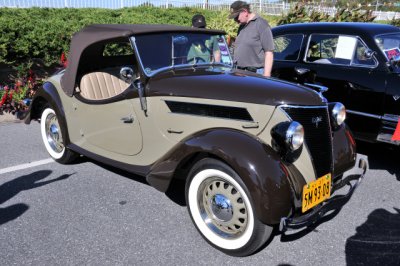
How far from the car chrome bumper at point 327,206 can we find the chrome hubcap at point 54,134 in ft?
9.99

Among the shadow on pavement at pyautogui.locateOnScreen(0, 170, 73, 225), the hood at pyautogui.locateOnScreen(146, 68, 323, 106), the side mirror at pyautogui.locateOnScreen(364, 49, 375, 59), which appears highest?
the side mirror at pyautogui.locateOnScreen(364, 49, 375, 59)

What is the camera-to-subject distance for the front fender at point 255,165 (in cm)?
247

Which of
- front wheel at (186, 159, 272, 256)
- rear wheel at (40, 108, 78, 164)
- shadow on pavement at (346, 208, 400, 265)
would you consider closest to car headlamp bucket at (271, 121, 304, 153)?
front wheel at (186, 159, 272, 256)

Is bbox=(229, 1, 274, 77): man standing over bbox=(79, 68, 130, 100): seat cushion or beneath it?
over

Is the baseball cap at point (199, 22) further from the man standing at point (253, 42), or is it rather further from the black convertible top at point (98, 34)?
the black convertible top at point (98, 34)

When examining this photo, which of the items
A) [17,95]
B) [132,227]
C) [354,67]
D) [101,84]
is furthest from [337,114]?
[17,95]

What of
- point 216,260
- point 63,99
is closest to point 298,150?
point 216,260

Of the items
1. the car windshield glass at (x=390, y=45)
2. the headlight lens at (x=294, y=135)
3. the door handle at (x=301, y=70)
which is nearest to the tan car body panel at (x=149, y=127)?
the headlight lens at (x=294, y=135)

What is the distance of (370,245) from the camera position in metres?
2.87

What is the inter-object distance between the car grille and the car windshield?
1.30 metres

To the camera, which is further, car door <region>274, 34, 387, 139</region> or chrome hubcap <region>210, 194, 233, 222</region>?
car door <region>274, 34, 387, 139</region>

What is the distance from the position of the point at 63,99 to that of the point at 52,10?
20.9ft

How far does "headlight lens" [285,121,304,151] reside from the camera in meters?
2.58

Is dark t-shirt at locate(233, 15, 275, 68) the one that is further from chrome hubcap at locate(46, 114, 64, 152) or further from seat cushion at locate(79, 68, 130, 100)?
chrome hubcap at locate(46, 114, 64, 152)
